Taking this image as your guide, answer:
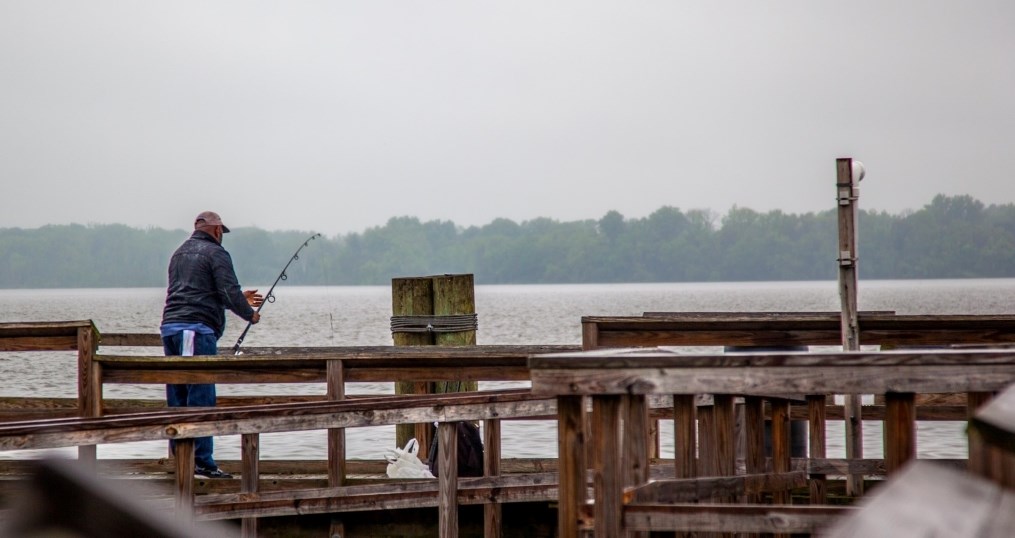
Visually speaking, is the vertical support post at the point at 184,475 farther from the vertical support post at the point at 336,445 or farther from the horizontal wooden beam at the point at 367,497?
the vertical support post at the point at 336,445

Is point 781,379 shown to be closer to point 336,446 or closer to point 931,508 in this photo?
point 931,508

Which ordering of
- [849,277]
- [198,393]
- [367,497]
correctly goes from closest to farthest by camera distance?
1. [367,497]
2. [849,277]
3. [198,393]

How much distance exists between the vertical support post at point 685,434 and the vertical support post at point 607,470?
2.35ft

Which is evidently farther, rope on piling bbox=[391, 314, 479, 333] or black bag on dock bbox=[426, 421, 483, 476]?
rope on piling bbox=[391, 314, 479, 333]

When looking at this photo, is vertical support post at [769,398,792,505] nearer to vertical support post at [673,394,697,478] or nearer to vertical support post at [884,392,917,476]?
vertical support post at [673,394,697,478]

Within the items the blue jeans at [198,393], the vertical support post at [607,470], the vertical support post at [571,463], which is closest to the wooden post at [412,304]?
the blue jeans at [198,393]

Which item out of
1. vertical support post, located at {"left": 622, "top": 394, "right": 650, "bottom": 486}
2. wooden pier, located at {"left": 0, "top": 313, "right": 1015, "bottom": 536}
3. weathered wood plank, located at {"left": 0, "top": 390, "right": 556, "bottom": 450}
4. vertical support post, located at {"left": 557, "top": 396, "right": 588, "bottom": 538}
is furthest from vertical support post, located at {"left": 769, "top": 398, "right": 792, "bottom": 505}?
vertical support post, located at {"left": 557, "top": 396, "right": 588, "bottom": 538}

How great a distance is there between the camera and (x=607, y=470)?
3670 millimetres

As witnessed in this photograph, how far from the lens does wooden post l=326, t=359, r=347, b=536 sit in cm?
720

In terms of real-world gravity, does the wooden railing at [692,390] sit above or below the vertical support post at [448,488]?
above

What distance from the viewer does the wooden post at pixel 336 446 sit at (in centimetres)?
720

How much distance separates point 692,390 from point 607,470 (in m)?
0.34

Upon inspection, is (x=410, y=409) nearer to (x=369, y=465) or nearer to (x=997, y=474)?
(x=369, y=465)

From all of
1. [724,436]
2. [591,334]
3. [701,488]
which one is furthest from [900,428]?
[591,334]
